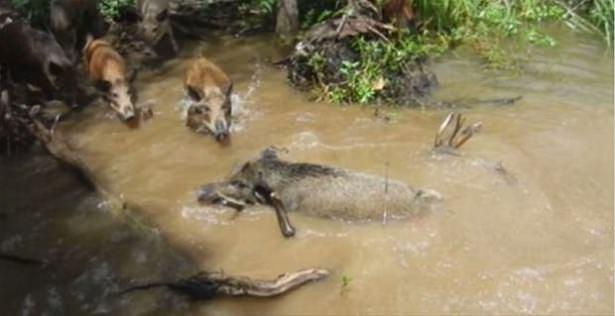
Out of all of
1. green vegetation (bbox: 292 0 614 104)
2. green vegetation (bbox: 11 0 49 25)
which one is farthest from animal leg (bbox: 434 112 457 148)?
green vegetation (bbox: 11 0 49 25)

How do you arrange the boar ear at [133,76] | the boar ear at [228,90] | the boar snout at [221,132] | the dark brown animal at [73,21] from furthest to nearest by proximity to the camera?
the dark brown animal at [73,21], the boar ear at [133,76], the boar ear at [228,90], the boar snout at [221,132]

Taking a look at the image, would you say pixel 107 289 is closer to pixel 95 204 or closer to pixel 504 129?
pixel 95 204

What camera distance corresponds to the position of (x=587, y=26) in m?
7.85

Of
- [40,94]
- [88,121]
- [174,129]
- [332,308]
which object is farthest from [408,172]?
[40,94]

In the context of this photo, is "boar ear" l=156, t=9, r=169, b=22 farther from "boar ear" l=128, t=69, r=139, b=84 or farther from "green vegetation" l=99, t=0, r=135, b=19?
"green vegetation" l=99, t=0, r=135, b=19

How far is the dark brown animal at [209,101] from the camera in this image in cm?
589

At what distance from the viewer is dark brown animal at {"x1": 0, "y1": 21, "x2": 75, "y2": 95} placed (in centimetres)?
664

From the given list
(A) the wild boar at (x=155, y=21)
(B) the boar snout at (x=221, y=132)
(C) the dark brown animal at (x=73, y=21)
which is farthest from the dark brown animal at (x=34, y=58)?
(B) the boar snout at (x=221, y=132)

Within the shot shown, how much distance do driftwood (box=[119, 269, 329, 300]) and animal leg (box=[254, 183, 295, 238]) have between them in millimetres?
441

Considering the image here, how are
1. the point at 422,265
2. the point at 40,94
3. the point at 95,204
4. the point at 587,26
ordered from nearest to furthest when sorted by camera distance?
the point at 422,265 → the point at 95,204 → the point at 40,94 → the point at 587,26

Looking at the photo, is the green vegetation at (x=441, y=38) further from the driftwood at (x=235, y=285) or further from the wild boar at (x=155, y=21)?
the driftwood at (x=235, y=285)

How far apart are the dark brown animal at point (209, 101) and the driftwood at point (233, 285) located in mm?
1838

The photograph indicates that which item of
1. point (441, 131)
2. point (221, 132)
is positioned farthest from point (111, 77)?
point (441, 131)

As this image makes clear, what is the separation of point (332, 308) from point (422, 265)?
0.60m
